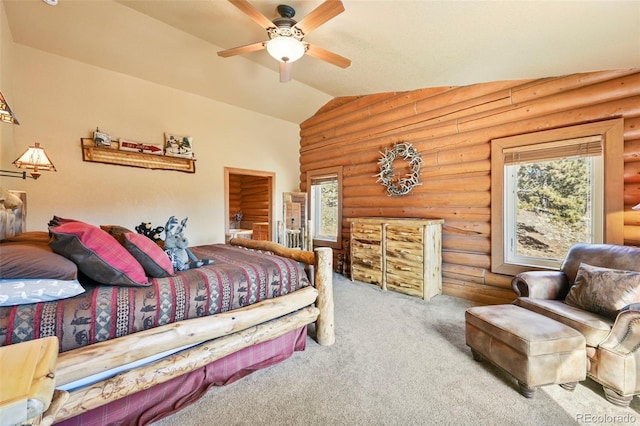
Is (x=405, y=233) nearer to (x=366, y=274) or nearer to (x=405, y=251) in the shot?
(x=405, y=251)

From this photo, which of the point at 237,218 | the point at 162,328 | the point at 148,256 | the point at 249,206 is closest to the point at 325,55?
the point at 148,256

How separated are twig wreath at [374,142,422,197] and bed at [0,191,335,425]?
232 centimetres

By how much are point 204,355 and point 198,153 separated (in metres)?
3.73

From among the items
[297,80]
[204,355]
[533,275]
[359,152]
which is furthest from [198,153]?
[533,275]

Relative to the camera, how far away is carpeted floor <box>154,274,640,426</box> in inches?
59.7

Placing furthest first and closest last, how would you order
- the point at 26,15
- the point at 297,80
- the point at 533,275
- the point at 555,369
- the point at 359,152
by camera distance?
the point at 359,152, the point at 297,80, the point at 26,15, the point at 533,275, the point at 555,369

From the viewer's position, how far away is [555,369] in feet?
5.41

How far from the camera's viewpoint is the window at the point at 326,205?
521cm

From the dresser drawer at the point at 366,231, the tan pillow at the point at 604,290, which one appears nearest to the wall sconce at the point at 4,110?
the dresser drawer at the point at 366,231

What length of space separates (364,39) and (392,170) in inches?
79.0

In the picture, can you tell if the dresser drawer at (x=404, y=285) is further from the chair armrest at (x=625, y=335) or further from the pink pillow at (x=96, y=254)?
the pink pillow at (x=96, y=254)

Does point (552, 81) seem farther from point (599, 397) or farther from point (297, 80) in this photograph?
point (297, 80)

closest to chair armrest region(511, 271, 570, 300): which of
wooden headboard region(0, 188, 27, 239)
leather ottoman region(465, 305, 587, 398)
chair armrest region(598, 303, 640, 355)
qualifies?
leather ottoman region(465, 305, 587, 398)

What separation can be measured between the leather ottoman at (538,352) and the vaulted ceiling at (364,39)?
2.23 meters
